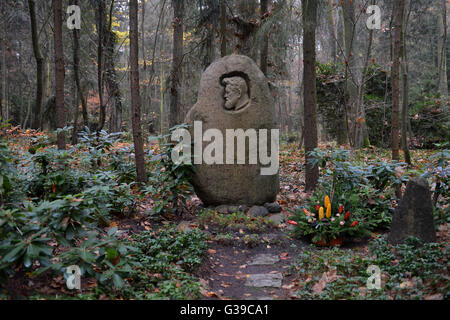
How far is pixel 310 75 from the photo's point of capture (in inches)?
283

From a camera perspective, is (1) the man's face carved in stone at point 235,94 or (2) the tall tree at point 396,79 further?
(2) the tall tree at point 396,79

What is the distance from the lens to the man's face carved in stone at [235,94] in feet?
20.8

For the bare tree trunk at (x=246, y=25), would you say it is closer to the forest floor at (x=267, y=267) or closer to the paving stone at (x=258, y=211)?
the paving stone at (x=258, y=211)

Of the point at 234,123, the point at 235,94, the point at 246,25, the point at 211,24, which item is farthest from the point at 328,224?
the point at 211,24

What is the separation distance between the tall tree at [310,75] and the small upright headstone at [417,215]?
9.31 ft

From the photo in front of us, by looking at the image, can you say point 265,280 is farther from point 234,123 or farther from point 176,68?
point 176,68

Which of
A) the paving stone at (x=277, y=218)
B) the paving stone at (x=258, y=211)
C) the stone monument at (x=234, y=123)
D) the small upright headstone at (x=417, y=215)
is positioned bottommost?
the paving stone at (x=277, y=218)

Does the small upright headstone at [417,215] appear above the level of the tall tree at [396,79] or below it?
below

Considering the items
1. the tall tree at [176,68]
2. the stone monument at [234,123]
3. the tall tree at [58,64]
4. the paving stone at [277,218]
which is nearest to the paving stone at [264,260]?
the paving stone at [277,218]

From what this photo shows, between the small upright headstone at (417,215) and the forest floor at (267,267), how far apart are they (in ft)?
0.75

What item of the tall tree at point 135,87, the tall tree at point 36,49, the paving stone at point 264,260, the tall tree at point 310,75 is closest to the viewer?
the paving stone at point 264,260

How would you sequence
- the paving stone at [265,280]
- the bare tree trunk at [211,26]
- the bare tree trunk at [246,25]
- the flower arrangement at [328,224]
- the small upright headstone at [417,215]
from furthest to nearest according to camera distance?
the bare tree trunk at [246,25]
the bare tree trunk at [211,26]
the flower arrangement at [328,224]
the small upright headstone at [417,215]
the paving stone at [265,280]

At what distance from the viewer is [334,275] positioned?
3.73m

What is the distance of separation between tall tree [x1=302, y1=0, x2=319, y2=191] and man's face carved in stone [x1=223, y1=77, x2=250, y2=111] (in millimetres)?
1558
